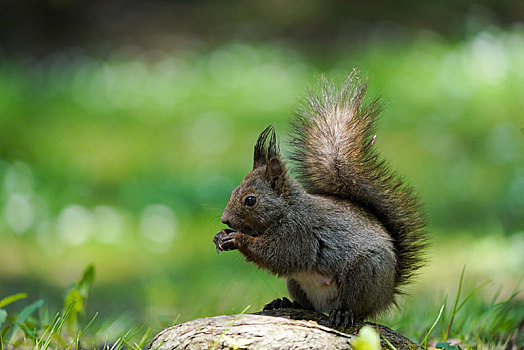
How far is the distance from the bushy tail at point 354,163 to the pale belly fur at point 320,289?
0.91 feet

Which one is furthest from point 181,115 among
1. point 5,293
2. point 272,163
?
point 272,163

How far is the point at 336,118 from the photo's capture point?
2484mm

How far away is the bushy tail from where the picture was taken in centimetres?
242

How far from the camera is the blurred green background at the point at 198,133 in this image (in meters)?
4.03

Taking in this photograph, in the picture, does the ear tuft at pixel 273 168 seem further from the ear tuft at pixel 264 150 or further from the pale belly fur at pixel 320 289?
the pale belly fur at pixel 320 289

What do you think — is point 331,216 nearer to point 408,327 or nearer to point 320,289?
point 320,289

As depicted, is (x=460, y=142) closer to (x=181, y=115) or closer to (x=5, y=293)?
(x=181, y=115)

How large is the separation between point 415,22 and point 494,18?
1.05m

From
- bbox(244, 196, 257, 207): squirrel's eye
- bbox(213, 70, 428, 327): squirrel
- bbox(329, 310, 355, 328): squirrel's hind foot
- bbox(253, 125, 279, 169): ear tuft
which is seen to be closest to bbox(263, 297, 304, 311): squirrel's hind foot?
bbox(213, 70, 428, 327): squirrel

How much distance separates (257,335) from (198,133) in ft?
13.1

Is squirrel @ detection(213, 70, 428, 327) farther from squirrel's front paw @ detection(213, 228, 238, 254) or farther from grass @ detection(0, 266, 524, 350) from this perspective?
grass @ detection(0, 266, 524, 350)

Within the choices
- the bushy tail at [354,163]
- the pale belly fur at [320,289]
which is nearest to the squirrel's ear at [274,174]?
the bushy tail at [354,163]

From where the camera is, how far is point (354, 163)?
2.43 meters

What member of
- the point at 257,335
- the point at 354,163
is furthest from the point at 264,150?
the point at 257,335
